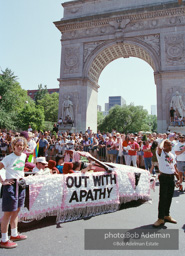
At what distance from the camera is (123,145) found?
10.6 meters

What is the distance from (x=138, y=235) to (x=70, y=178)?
1.72m

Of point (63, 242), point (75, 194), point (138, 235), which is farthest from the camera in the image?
point (75, 194)

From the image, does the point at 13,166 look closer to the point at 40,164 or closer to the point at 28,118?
the point at 40,164

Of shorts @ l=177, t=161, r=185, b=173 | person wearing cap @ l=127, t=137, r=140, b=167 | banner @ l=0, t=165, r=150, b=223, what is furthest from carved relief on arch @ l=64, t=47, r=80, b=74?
banner @ l=0, t=165, r=150, b=223

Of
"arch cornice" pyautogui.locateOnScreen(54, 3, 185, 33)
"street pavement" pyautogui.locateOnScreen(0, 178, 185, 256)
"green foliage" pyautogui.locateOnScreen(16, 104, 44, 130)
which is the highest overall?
"arch cornice" pyautogui.locateOnScreen(54, 3, 185, 33)

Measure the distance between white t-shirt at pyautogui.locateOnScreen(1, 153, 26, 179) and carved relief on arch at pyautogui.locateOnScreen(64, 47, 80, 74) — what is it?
1959 cm

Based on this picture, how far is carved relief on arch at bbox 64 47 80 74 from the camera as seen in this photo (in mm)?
21906

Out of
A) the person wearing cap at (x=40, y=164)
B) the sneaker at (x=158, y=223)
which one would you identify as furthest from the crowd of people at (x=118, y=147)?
the sneaker at (x=158, y=223)

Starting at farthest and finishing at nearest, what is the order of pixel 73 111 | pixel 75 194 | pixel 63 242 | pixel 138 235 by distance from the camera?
pixel 73 111, pixel 75 194, pixel 138 235, pixel 63 242

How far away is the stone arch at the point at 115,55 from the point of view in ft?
65.5

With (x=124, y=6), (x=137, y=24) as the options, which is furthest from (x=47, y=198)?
(x=124, y=6)

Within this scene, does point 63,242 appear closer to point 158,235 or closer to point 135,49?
point 158,235

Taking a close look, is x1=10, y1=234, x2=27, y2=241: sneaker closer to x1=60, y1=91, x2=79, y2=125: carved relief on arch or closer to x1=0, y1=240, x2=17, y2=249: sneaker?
x1=0, y1=240, x2=17, y2=249: sneaker

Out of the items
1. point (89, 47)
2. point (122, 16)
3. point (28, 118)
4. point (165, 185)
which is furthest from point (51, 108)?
point (165, 185)
